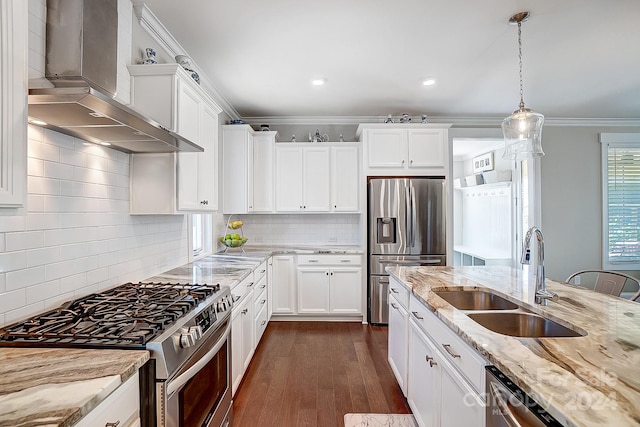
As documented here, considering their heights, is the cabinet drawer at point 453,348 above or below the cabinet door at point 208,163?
below

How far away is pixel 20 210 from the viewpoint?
0.92 metres

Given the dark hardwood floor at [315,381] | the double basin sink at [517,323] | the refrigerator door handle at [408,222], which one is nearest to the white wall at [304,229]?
the refrigerator door handle at [408,222]

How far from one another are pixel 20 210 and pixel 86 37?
1.01 metres

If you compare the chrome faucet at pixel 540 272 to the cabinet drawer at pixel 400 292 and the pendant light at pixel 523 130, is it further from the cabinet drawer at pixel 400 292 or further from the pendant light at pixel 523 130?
the pendant light at pixel 523 130

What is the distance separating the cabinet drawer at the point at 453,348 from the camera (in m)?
1.15

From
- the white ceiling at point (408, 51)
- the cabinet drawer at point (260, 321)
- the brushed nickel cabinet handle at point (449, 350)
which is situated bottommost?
the cabinet drawer at point (260, 321)

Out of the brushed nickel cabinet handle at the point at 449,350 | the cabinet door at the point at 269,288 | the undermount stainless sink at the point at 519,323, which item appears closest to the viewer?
the brushed nickel cabinet handle at the point at 449,350

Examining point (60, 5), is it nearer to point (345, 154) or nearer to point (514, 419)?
point (514, 419)

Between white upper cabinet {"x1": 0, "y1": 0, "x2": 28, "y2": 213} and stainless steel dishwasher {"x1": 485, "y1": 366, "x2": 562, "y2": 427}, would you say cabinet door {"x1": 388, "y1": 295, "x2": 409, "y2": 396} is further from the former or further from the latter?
white upper cabinet {"x1": 0, "y1": 0, "x2": 28, "y2": 213}

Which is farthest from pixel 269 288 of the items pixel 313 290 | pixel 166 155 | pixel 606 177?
pixel 606 177

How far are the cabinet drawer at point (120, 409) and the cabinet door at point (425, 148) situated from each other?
142 inches

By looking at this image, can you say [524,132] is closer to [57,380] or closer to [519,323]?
[519,323]

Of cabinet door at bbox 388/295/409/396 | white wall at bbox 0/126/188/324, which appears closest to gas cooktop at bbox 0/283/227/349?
white wall at bbox 0/126/188/324

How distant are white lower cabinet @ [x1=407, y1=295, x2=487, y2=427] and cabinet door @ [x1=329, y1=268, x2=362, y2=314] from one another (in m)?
1.84
